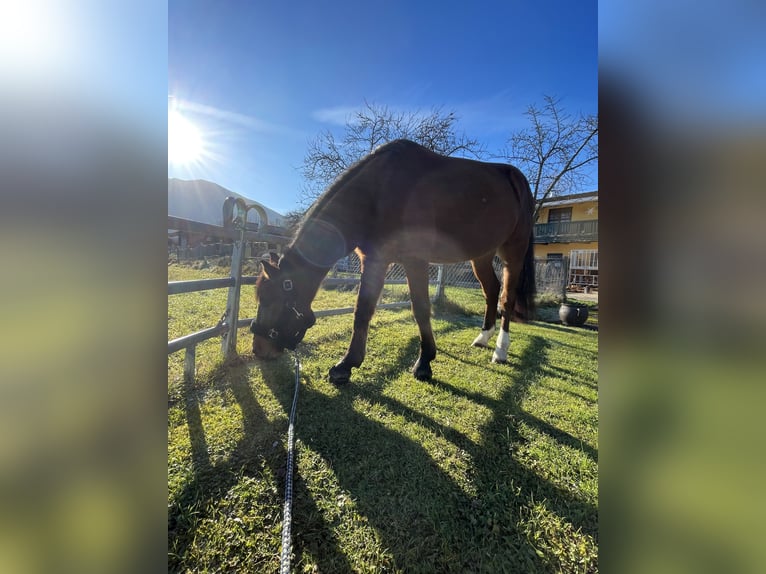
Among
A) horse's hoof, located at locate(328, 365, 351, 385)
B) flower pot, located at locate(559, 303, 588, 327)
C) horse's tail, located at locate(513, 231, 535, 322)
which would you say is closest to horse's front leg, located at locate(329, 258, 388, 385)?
horse's hoof, located at locate(328, 365, 351, 385)

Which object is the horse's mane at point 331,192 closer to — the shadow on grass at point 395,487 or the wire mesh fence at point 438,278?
the shadow on grass at point 395,487

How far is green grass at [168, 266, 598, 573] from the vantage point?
1175mm

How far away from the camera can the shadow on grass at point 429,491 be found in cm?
118

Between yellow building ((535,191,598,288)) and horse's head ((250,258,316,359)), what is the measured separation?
7.89 metres

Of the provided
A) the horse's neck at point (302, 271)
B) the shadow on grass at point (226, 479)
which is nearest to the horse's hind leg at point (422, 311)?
the horse's neck at point (302, 271)

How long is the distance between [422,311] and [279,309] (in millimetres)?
1307

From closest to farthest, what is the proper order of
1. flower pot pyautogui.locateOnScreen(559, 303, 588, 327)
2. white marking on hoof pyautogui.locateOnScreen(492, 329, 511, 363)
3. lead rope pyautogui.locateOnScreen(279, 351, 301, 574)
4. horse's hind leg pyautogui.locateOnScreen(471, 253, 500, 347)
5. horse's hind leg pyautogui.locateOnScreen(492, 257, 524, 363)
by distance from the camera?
1. lead rope pyautogui.locateOnScreen(279, 351, 301, 574)
2. white marking on hoof pyautogui.locateOnScreen(492, 329, 511, 363)
3. horse's hind leg pyautogui.locateOnScreen(492, 257, 524, 363)
4. horse's hind leg pyautogui.locateOnScreen(471, 253, 500, 347)
5. flower pot pyautogui.locateOnScreen(559, 303, 588, 327)

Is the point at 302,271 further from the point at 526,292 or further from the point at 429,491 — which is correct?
the point at 526,292

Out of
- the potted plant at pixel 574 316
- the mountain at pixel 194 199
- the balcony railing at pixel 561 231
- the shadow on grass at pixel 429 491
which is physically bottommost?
the shadow on grass at pixel 429 491

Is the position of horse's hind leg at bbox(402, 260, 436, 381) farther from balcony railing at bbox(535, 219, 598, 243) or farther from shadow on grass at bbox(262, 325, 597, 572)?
balcony railing at bbox(535, 219, 598, 243)

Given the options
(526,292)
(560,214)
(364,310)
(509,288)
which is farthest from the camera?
(560,214)

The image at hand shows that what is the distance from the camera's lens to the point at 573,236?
12.5m

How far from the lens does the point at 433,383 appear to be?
2768 mm

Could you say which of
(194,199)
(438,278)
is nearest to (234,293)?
(194,199)
